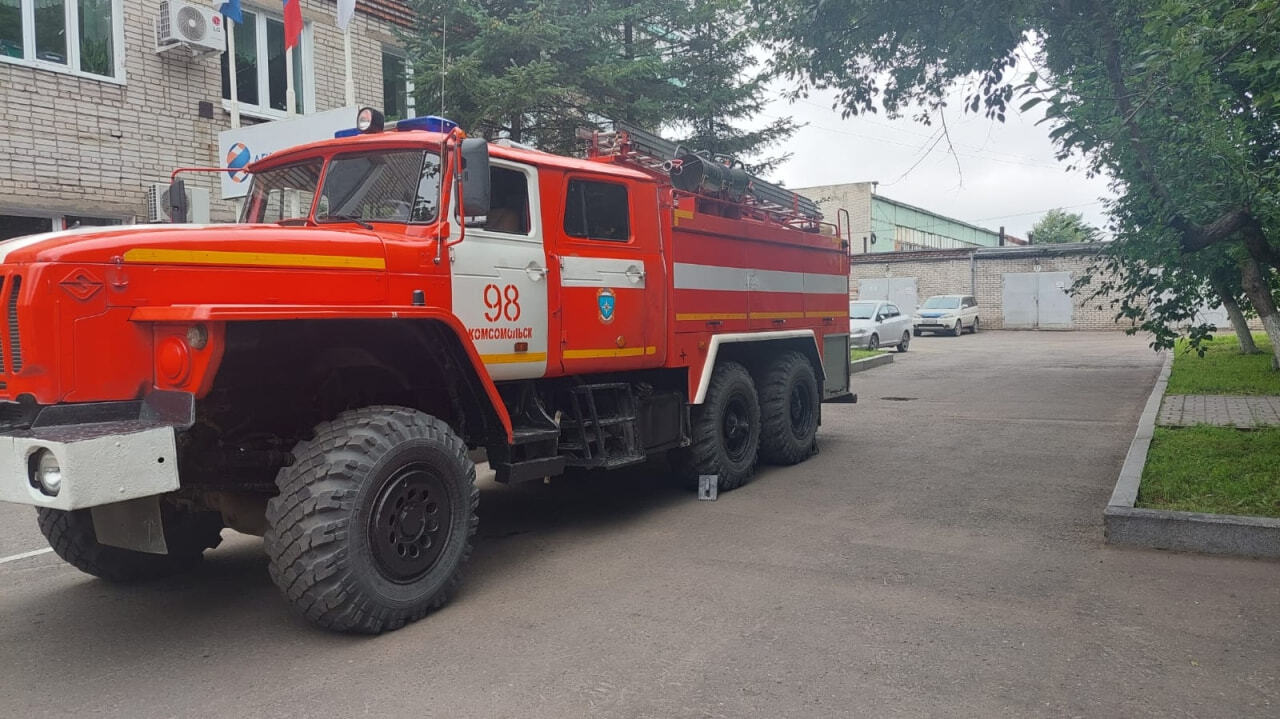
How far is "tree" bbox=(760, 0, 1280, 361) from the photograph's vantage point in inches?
268

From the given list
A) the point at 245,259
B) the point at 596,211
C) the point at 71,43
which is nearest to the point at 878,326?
the point at 71,43

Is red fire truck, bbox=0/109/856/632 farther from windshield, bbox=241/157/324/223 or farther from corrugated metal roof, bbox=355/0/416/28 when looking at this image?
corrugated metal roof, bbox=355/0/416/28

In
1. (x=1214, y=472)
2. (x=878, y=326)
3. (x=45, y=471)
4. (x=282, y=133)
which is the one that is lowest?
(x=1214, y=472)

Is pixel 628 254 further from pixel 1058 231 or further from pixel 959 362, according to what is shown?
pixel 1058 231

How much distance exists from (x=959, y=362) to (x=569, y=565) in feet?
Result: 58.3

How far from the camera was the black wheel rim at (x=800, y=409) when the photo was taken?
8.89m

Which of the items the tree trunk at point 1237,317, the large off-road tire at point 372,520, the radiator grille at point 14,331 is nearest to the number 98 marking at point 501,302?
the large off-road tire at point 372,520

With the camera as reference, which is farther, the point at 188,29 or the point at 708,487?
Result: the point at 188,29

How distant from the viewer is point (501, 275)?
5.48 metres

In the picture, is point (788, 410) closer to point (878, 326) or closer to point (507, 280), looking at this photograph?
point (507, 280)

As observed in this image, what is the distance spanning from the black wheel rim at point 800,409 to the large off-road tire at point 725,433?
763 mm

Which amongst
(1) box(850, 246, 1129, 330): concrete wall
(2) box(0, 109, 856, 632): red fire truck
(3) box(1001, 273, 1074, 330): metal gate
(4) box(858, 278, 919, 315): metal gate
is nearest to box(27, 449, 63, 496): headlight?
(2) box(0, 109, 856, 632): red fire truck

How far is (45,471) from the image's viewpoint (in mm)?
3676

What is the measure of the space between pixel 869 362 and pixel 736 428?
506 inches
